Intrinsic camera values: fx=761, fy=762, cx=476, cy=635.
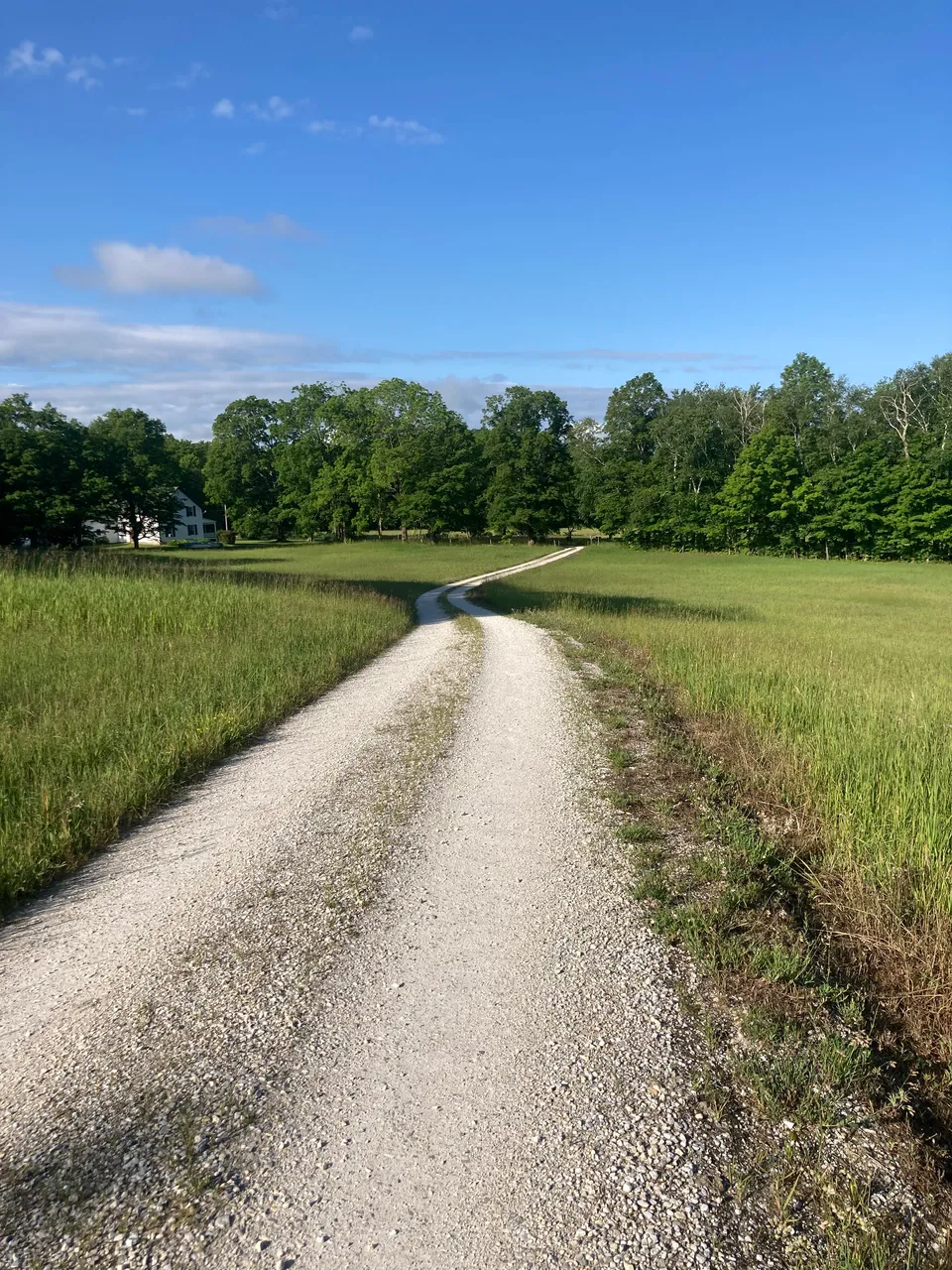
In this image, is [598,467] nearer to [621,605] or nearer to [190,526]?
[190,526]

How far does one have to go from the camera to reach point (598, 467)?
89.9 meters

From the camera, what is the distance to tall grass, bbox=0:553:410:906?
6.16 metres

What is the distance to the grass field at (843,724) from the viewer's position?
471cm

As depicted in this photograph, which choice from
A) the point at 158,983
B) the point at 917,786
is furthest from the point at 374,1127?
the point at 917,786

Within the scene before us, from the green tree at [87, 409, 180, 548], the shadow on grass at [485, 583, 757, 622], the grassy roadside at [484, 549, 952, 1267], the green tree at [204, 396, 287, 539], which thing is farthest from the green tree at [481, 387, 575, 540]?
the grassy roadside at [484, 549, 952, 1267]

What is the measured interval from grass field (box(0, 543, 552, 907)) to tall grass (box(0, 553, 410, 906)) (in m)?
0.02

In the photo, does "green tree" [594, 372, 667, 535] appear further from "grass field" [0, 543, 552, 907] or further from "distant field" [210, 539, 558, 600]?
"grass field" [0, 543, 552, 907]

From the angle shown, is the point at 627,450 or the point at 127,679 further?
the point at 627,450

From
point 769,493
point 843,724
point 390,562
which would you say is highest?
point 769,493

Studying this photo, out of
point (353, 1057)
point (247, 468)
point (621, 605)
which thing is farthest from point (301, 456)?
point (353, 1057)

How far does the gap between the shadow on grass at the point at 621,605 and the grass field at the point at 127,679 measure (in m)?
6.26

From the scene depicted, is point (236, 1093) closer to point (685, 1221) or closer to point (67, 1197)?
point (67, 1197)

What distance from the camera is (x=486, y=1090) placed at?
3.15 metres

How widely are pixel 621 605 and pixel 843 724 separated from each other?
18.7 metres
